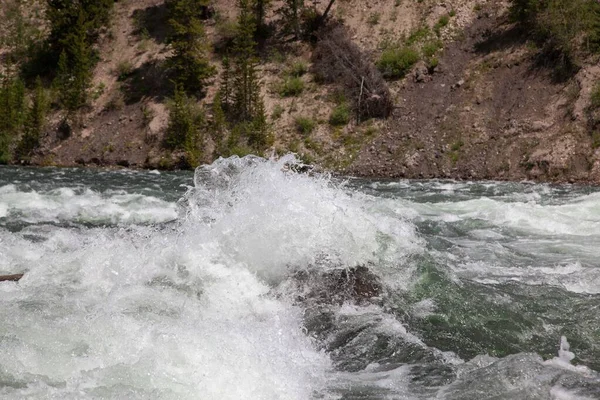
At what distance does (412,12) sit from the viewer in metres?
37.5

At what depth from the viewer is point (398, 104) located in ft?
109

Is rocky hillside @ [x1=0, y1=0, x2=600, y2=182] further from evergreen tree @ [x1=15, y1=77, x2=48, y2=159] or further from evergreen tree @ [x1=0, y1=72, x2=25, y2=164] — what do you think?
evergreen tree @ [x1=0, y1=72, x2=25, y2=164]

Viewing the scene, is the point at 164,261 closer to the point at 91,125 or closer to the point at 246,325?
the point at 246,325

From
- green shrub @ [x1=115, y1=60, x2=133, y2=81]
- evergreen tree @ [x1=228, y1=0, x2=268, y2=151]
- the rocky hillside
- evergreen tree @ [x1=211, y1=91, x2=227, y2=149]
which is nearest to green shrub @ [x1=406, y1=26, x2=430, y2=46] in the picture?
the rocky hillside

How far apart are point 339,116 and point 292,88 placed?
3994mm

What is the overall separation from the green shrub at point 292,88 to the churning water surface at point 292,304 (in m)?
23.4

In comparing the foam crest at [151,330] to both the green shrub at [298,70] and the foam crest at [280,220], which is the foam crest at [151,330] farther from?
the green shrub at [298,70]

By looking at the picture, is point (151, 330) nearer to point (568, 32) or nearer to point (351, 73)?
point (568, 32)

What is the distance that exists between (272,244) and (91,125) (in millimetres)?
30550

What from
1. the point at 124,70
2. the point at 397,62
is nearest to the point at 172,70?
the point at 124,70

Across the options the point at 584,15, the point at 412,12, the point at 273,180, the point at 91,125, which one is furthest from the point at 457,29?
the point at 273,180

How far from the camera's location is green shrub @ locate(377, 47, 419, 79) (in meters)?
34.5

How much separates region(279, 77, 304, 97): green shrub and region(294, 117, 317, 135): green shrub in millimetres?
2770

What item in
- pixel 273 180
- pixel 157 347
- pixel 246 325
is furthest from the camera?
pixel 273 180
